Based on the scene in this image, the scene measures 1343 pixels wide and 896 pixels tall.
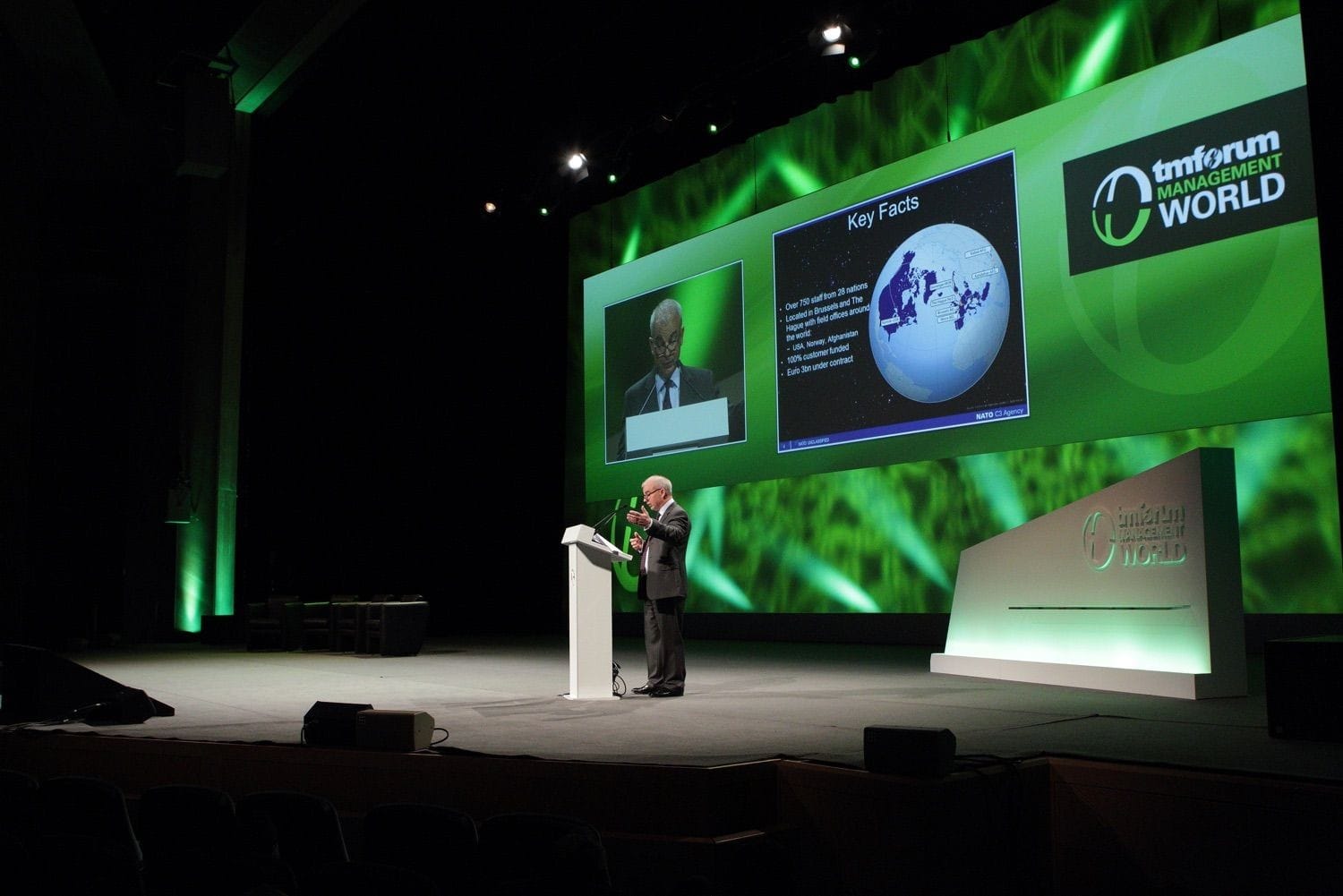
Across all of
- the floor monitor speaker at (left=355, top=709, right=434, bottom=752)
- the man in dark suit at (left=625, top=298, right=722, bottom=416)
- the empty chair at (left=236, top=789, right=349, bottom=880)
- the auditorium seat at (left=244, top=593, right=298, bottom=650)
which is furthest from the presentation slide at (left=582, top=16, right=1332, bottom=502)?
the empty chair at (left=236, top=789, right=349, bottom=880)

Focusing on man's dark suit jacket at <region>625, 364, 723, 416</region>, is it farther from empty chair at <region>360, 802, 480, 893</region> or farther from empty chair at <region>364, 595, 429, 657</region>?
empty chair at <region>360, 802, 480, 893</region>

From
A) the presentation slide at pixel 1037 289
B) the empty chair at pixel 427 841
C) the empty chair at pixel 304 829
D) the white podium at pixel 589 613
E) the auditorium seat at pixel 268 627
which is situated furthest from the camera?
the auditorium seat at pixel 268 627

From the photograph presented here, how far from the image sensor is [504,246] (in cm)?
1302

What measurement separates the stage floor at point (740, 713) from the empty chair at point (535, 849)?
96 cm

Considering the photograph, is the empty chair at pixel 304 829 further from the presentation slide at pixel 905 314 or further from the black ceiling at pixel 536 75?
the black ceiling at pixel 536 75

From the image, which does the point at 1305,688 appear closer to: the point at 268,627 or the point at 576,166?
the point at 576,166

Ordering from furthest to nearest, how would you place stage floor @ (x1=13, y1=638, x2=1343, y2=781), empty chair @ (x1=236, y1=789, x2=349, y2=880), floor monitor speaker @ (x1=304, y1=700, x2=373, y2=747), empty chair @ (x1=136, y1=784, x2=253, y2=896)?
floor monitor speaker @ (x1=304, y1=700, x2=373, y2=747) → stage floor @ (x1=13, y1=638, x2=1343, y2=781) → empty chair @ (x1=236, y1=789, x2=349, y2=880) → empty chair @ (x1=136, y1=784, x2=253, y2=896)

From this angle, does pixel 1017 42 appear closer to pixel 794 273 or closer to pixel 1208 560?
pixel 794 273

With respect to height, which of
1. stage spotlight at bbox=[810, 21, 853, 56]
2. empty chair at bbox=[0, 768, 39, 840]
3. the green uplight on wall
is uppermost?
stage spotlight at bbox=[810, 21, 853, 56]

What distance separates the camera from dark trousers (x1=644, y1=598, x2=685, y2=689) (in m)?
5.54

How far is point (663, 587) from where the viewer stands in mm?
5492

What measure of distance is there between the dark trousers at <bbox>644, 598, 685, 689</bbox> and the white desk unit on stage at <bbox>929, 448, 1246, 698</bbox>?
196cm

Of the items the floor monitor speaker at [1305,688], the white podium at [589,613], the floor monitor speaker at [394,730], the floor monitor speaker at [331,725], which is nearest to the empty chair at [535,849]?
the floor monitor speaker at [394,730]

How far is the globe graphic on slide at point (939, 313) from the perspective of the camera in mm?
8102
